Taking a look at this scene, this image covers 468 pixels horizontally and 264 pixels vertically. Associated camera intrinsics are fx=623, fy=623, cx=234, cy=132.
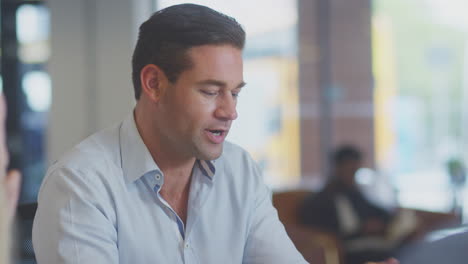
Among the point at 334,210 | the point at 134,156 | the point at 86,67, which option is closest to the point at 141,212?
the point at 134,156

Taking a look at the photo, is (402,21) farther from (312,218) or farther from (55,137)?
(55,137)

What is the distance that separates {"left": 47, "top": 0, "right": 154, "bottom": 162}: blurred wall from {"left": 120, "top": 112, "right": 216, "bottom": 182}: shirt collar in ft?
12.4

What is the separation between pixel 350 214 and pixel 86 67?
260cm

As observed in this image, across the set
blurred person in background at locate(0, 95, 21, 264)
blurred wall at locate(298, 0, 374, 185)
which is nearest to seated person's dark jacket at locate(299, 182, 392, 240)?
blurred wall at locate(298, 0, 374, 185)

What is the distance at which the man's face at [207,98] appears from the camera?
1554 mm

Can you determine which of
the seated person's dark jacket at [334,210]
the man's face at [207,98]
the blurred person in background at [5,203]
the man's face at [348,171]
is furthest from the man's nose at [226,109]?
the man's face at [348,171]

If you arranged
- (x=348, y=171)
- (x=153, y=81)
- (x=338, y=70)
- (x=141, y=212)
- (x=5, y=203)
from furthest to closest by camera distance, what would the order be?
(x=338, y=70)
(x=348, y=171)
(x=153, y=81)
(x=141, y=212)
(x=5, y=203)

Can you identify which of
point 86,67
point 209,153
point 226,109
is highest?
point 86,67

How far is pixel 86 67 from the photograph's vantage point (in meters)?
5.42

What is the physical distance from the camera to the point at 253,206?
172 cm

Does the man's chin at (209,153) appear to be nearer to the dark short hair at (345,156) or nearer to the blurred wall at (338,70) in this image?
the dark short hair at (345,156)

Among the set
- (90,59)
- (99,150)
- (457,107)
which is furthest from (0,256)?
(457,107)

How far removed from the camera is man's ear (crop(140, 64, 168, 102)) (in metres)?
1.62

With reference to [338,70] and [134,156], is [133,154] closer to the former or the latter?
[134,156]
